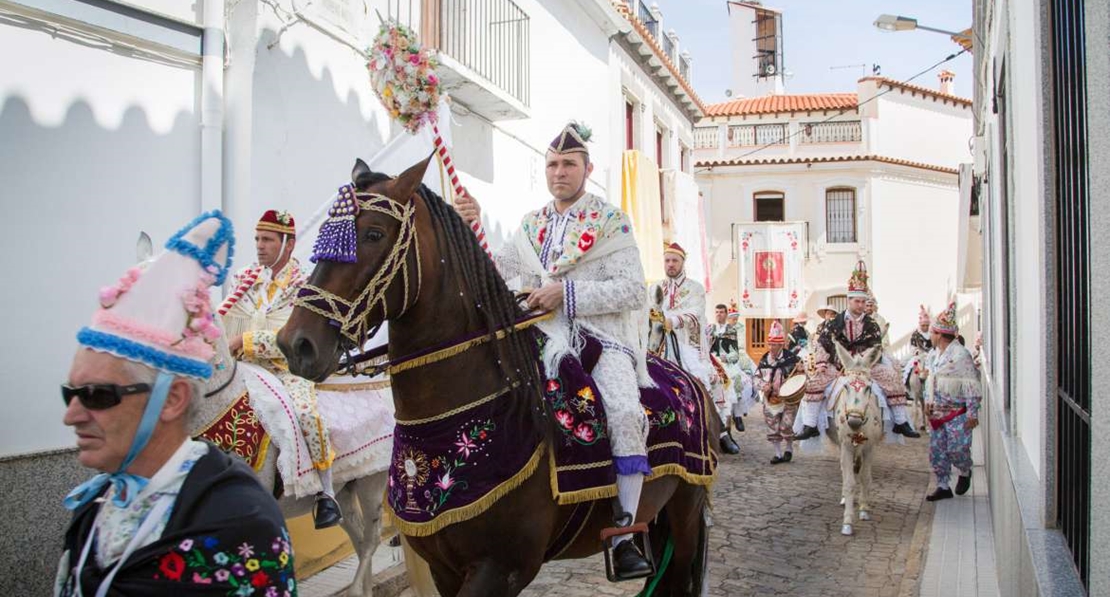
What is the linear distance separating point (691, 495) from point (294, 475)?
2247 mm

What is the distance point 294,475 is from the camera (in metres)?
4.90

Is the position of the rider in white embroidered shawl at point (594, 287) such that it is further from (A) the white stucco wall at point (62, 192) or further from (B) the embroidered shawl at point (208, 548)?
(A) the white stucco wall at point (62, 192)

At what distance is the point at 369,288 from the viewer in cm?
319

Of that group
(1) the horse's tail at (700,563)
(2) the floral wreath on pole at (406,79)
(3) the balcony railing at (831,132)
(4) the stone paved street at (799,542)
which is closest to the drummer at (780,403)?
(4) the stone paved street at (799,542)

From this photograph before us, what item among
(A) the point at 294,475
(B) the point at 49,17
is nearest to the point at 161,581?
(A) the point at 294,475

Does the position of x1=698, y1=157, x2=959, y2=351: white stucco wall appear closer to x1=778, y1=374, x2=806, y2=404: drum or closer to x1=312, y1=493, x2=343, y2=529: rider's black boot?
x1=778, y1=374, x2=806, y2=404: drum

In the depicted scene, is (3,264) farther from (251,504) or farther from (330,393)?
(251,504)

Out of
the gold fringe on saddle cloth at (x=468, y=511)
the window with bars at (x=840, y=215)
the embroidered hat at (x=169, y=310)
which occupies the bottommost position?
the gold fringe on saddle cloth at (x=468, y=511)

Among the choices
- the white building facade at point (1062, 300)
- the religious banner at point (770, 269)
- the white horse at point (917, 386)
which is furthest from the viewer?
the religious banner at point (770, 269)

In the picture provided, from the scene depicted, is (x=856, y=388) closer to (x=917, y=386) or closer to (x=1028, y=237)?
(x=1028, y=237)

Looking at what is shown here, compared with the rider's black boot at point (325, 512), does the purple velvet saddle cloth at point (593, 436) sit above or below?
above

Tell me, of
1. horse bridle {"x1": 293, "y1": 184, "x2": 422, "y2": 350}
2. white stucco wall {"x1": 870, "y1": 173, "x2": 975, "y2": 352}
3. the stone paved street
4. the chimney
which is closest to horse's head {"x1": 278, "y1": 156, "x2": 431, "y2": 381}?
horse bridle {"x1": 293, "y1": 184, "x2": 422, "y2": 350}

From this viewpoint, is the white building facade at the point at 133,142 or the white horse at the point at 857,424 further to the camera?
the white horse at the point at 857,424

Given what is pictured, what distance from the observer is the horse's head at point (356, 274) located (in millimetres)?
3006
